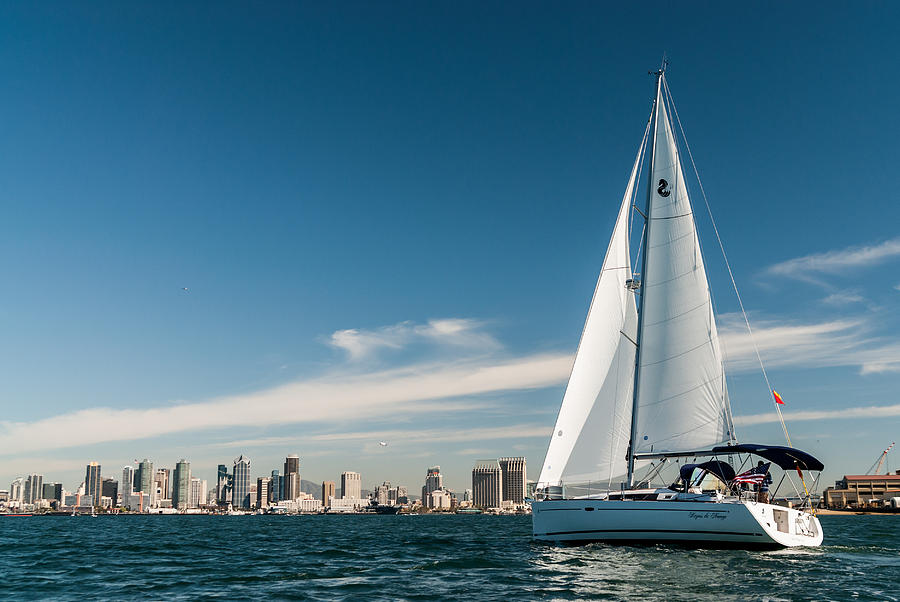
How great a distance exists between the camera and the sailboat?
102 feet

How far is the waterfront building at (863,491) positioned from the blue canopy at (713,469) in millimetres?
186311

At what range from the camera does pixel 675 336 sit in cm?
3581

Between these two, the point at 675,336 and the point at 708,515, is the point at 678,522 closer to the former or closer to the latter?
the point at 708,515

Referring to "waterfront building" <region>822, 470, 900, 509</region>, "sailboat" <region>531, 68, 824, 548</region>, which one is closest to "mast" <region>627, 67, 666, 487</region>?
"sailboat" <region>531, 68, 824, 548</region>

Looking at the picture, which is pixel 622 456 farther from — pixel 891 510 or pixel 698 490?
pixel 891 510

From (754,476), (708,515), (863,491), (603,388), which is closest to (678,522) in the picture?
(708,515)

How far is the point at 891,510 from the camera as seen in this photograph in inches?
6880

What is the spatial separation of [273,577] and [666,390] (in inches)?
794

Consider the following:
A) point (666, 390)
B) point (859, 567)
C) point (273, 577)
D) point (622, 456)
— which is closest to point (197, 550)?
point (273, 577)

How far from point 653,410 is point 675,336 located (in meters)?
3.86

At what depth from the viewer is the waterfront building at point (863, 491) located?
190750mm

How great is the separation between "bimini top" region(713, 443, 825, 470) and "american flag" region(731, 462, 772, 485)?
613mm

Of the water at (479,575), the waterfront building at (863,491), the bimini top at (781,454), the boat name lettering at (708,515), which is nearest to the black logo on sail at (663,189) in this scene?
the bimini top at (781,454)

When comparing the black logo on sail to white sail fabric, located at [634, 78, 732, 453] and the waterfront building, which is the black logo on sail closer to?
white sail fabric, located at [634, 78, 732, 453]
